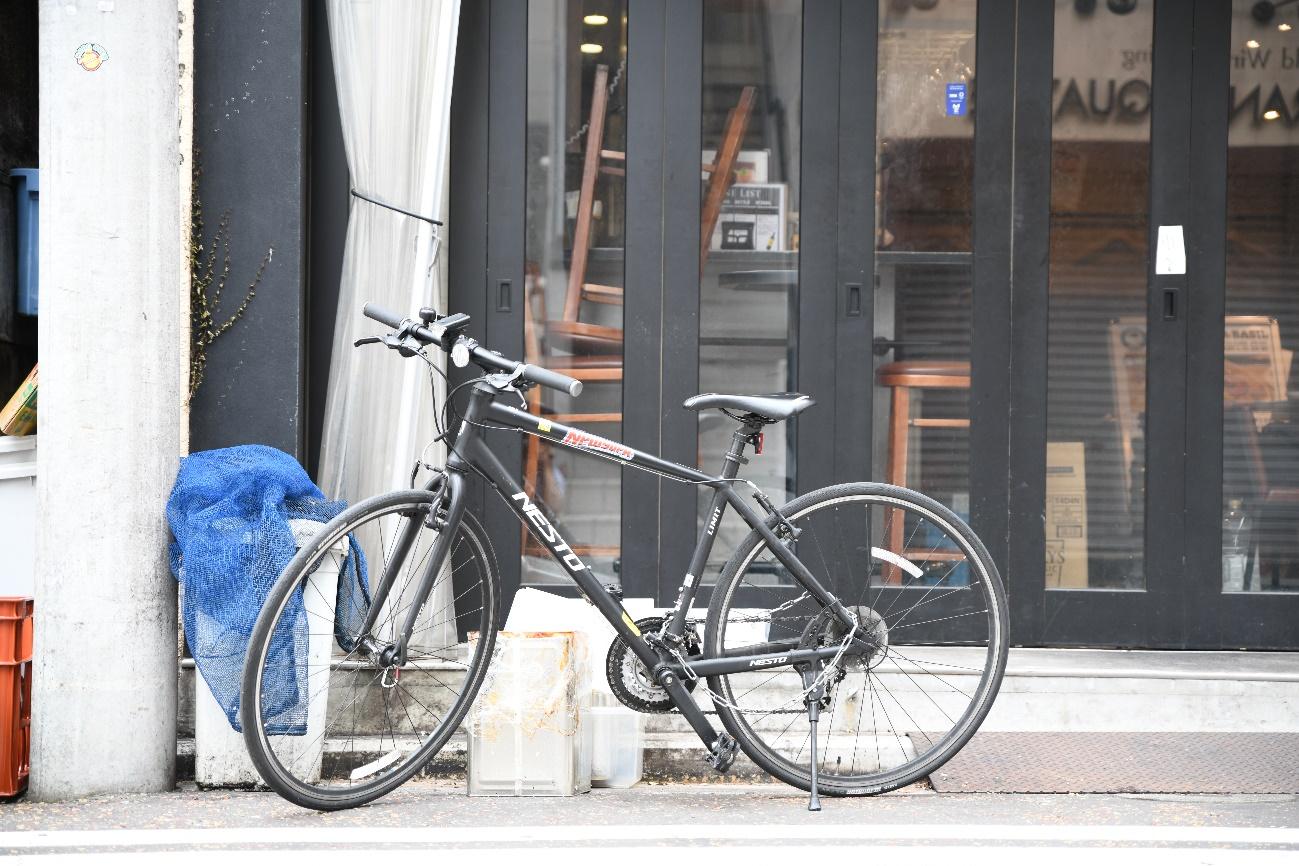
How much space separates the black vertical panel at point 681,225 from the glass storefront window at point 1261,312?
6.84 feet

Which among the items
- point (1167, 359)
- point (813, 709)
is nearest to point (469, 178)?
point (813, 709)

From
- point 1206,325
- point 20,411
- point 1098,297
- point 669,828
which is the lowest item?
point 669,828

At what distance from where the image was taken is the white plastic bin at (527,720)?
4129mm

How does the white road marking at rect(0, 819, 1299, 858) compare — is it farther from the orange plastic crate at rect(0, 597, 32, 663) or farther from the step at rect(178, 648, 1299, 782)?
the step at rect(178, 648, 1299, 782)

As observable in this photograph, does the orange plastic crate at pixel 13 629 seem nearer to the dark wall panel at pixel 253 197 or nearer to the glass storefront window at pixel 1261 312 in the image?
the dark wall panel at pixel 253 197

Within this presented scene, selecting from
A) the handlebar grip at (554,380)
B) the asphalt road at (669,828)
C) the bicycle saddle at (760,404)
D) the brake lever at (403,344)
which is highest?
the brake lever at (403,344)

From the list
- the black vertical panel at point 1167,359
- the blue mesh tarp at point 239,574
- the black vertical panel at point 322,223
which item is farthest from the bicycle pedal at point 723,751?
the black vertical panel at point 1167,359

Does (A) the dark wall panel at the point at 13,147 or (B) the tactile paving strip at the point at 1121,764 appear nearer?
(B) the tactile paving strip at the point at 1121,764

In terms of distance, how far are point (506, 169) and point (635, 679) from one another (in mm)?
2162

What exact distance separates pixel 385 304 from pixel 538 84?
108 centimetres

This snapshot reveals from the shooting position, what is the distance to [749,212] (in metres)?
5.37

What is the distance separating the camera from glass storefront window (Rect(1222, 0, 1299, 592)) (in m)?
5.33

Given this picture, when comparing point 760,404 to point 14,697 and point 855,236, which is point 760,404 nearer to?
point 855,236

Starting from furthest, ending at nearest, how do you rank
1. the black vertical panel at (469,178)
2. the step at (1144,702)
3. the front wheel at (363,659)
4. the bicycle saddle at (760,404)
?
the black vertical panel at (469,178) → the step at (1144,702) → the bicycle saddle at (760,404) → the front wheel at (363,659)
